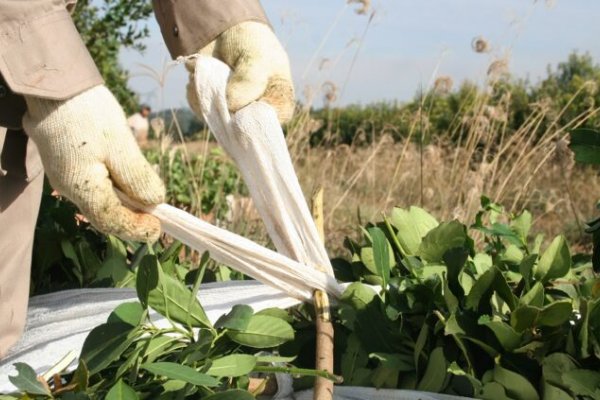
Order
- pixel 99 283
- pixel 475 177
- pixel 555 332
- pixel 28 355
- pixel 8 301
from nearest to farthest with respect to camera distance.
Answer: pixel 555 332 < pixel 28 355 < pixel 8 301 < pixel 99 283 < pixel 475 177

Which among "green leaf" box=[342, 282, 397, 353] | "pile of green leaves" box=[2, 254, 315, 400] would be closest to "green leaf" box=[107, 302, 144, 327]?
"pile of green leaves" box=[2, 254, 315, 400]

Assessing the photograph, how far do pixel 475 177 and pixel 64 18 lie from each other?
2.11m

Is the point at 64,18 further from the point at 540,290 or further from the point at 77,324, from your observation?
the point at 540,290

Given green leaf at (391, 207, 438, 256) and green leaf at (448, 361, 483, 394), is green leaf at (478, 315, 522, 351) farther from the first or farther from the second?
green leaf at (391, 207, 438, 256)

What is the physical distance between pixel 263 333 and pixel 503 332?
371mm

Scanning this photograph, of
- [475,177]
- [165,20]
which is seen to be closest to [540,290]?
[165,20]

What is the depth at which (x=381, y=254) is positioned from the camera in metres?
1.42

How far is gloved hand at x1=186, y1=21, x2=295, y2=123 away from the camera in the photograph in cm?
160

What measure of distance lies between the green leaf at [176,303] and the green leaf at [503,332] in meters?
0.42

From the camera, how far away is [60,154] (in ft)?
4.78

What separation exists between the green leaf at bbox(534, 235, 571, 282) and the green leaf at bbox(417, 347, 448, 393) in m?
0.24

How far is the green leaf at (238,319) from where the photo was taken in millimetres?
1283

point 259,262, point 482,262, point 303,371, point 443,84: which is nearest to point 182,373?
point 303,371

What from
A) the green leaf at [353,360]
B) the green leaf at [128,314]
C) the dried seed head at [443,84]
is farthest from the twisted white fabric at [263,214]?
the dried seed head at [443,84]
